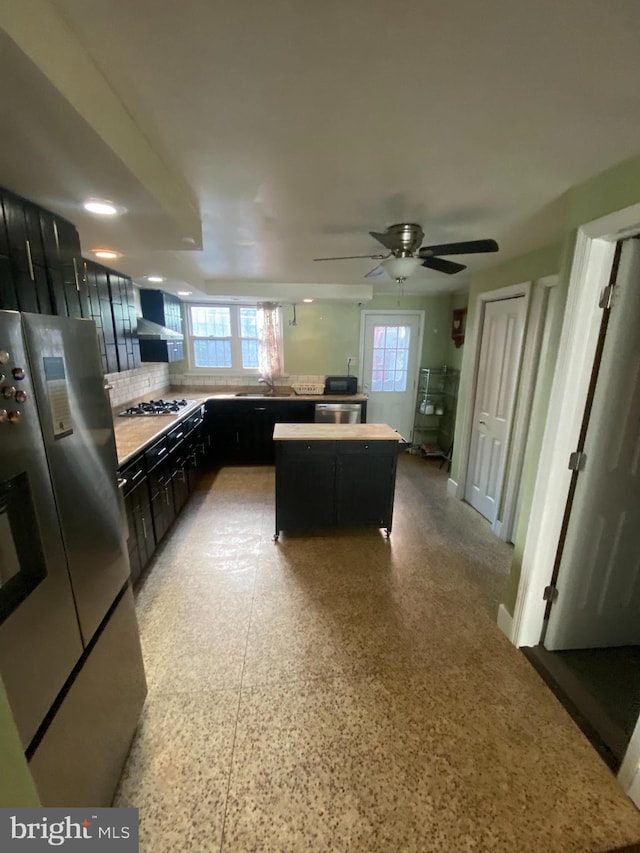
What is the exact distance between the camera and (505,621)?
2004 mm

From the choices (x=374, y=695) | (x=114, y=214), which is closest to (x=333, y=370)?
(x=114, y=214)

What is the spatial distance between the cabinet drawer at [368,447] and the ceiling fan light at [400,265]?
4.13 feet

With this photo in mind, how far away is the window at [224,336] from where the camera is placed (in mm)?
5031

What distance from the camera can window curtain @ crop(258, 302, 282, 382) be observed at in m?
4.84

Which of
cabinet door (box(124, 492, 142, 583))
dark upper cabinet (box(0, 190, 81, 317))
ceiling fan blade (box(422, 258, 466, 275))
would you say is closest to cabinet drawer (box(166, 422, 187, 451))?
cabinet door (box(124, 492, 142, 583))

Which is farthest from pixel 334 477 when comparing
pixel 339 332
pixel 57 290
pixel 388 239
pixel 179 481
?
pixel 339 332

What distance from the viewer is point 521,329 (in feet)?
9.17

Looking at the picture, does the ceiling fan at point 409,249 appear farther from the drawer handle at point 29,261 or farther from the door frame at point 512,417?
the drawer handle at point 29,261

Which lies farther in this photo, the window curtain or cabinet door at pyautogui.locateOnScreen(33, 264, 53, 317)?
the window curtain

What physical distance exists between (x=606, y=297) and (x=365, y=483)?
6.36 feet

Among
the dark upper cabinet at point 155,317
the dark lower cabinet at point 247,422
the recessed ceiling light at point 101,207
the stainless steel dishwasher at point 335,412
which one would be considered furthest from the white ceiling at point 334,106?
the stainless steel dishwasher at point 335,412

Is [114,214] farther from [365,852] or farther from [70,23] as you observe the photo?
[365,852]

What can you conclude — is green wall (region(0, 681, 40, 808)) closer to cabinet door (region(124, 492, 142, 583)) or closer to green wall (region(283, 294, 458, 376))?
cabinet door (region(124, 492, 142, 583))

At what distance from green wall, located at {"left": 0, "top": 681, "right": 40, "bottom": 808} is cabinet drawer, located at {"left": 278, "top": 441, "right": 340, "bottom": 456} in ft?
7.06
